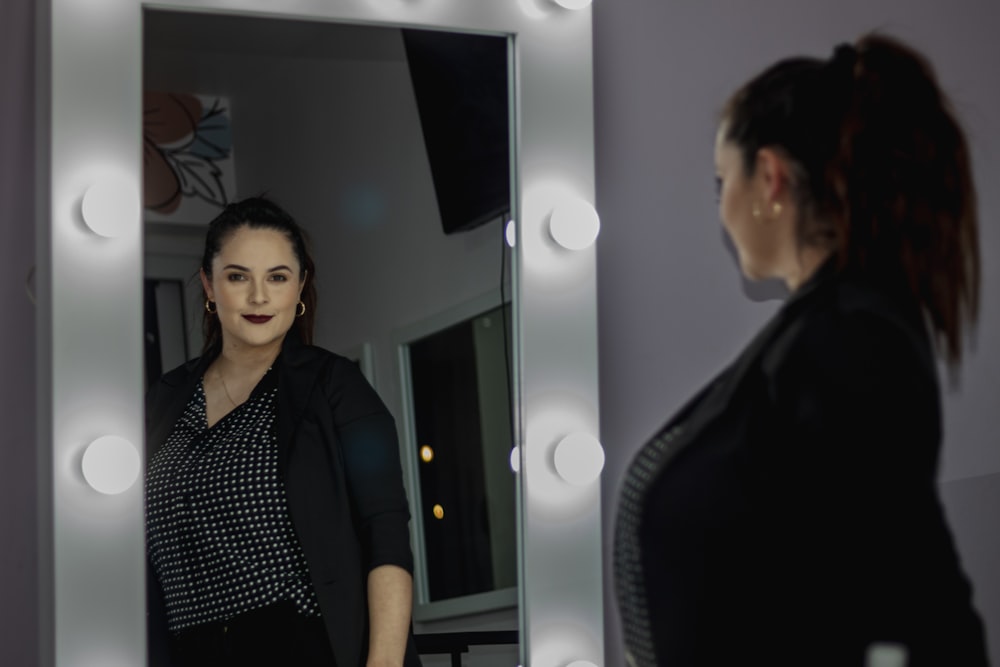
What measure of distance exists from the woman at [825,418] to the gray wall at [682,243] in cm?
51

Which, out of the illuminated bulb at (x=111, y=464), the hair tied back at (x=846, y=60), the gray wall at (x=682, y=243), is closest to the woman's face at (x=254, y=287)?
the illuminated bulb at (x=111, y=464)

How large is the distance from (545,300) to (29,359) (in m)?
0.54

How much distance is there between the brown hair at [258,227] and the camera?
4.05 ft

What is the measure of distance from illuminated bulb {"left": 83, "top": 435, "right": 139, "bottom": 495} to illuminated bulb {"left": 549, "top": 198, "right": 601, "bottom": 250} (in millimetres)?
500

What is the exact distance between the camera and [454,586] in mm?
1300

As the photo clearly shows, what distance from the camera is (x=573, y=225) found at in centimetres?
138

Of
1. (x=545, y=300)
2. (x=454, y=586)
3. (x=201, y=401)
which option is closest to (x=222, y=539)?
(x=201, y=401)

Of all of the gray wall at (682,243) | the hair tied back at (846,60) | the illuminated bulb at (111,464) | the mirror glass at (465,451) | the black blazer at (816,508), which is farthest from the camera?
the gray wall at (682,243)

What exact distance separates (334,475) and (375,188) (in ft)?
0.98

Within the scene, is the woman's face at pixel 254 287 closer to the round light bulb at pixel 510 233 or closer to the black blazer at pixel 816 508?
the round light bulb at pixel 510 233

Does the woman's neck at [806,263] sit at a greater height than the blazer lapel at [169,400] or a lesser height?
greater

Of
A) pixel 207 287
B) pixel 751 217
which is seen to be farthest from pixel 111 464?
pixel 751 217

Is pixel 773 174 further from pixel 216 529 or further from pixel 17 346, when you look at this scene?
pixel 17 346

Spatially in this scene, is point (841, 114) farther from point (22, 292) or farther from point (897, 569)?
point (22, 292)
